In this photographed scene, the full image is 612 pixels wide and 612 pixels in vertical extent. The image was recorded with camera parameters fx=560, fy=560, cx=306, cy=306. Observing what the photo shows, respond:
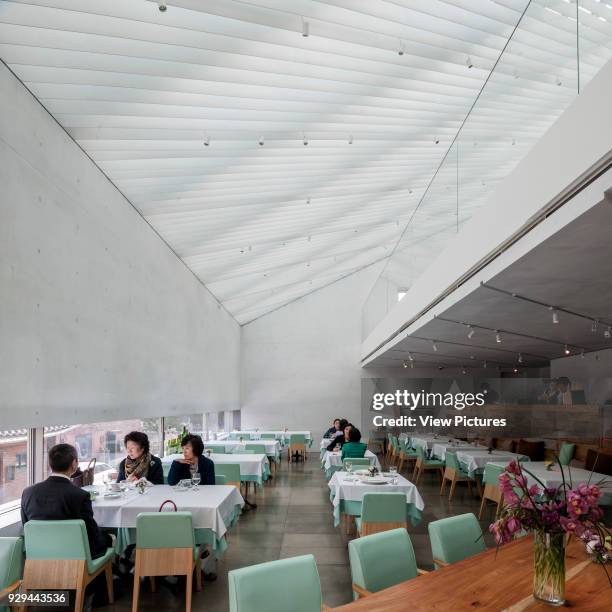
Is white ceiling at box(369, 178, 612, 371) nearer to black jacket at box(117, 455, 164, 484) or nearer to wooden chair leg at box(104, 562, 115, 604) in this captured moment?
black jacket at box(117, 455, 164, 484)

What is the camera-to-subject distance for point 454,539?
308 centimetres

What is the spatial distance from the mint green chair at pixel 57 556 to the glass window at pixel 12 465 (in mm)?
981

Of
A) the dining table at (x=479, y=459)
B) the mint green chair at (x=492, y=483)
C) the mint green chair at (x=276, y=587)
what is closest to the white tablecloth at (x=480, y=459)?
the dining table at (x=479, y=459)

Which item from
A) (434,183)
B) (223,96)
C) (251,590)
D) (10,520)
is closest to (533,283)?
(434,183)

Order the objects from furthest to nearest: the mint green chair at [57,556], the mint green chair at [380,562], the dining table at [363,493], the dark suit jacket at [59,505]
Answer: the dining table at [363,493], the dark suit jacket at [59,505], the mint green chair at [57,556], the mint green chair at [380,562]

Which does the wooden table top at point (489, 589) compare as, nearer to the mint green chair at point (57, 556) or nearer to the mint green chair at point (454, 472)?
the mint green chair at point (57, 556)

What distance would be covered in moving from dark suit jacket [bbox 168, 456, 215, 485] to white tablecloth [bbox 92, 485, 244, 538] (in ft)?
1.85

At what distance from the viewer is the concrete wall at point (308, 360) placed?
50.9ft

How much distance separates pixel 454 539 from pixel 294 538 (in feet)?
10.3

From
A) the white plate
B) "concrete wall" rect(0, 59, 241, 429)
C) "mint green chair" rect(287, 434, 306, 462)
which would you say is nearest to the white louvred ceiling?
"concrete wall" rect(0, 59, 241, 429)

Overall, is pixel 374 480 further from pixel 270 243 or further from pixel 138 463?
pixel 270 243

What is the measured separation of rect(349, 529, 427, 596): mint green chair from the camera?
2.63 meters

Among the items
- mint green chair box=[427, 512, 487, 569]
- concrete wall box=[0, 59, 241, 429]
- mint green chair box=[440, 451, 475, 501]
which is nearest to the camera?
mint green chair box=[427, 512, 487, 569]

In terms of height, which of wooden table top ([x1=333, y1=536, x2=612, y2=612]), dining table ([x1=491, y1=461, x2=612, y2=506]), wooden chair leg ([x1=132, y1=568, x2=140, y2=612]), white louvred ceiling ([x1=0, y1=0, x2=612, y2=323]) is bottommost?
wooden chair leg ([x1=132, y1=568, x2=140, y2=612])
